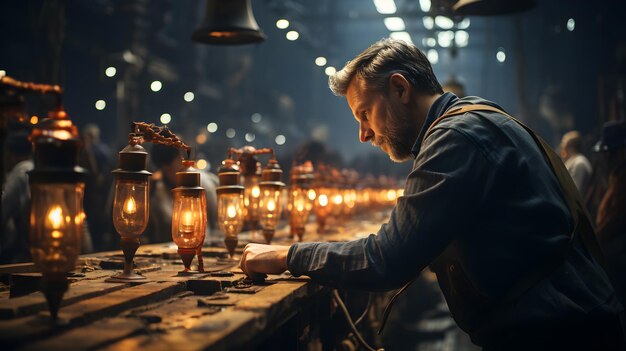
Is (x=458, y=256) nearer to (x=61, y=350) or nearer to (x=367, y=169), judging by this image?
(x=61, y=350)

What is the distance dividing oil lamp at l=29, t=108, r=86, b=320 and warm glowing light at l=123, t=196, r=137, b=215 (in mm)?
930

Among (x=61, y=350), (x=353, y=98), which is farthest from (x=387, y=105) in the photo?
(x=61, y=350)

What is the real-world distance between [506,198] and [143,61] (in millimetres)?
12772

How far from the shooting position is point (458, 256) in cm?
272

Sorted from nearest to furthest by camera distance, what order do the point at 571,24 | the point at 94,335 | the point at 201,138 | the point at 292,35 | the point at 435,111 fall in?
1. the point at 94,335
2. the point at 435,111
3. the point at 292,35
4. the point at 571,24
5. the point at 201,138

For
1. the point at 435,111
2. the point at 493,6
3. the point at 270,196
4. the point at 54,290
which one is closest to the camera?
the point at 54,290

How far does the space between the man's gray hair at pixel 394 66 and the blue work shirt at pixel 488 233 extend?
383mm

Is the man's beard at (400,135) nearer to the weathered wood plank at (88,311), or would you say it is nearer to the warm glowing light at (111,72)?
the weathered wood plank at (88,311)

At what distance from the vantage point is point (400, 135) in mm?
3109

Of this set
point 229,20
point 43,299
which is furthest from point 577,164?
point 43,299

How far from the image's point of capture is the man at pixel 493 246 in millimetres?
2475

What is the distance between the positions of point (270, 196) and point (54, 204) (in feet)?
9.41

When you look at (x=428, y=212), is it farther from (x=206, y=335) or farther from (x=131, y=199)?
(x=131, y=199)

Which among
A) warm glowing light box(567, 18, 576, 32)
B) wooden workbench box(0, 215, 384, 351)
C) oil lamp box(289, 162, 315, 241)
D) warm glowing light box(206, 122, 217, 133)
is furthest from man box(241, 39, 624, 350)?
warm glowing light box(206, 122, 217, 133)
